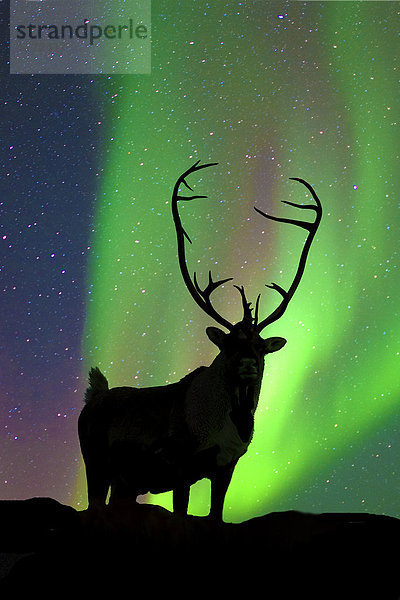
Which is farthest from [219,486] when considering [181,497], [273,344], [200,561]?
[200,561]

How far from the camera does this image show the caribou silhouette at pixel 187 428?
1.98m

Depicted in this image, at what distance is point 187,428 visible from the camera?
203 cm

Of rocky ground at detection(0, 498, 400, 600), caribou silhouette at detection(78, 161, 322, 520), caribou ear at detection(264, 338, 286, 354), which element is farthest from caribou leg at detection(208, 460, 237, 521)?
rocky ground at detection(0, 498, 400, 600)

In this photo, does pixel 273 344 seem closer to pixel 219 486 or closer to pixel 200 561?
pixel 219 486

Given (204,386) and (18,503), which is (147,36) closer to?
(204,386)

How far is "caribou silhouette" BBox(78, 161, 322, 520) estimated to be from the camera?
6.51ft

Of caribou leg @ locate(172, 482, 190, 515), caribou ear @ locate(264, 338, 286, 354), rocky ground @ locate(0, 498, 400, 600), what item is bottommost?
rocky ground @ locate(0, 498, 400, 600)

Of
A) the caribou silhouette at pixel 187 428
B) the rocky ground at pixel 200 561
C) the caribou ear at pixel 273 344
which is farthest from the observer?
the caribou ear at pixel 273 344

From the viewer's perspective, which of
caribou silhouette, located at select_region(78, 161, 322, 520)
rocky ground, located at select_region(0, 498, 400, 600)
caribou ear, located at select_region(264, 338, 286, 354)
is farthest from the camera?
caribou ear, located at select_region(264, 338, 286, 354)

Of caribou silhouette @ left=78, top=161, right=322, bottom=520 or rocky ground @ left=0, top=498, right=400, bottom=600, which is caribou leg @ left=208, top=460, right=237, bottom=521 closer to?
caribou silhouette @ left=78, top=161, right=322, bottom=520

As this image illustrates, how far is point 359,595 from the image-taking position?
4.44 feet

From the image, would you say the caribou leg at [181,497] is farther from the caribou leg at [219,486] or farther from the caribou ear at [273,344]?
the caribou ear at [273,344]

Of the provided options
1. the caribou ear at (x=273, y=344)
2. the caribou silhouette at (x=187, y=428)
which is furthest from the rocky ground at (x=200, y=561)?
the caribou ear at (x=273, y=344)

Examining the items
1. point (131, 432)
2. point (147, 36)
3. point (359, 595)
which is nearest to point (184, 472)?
point (131, 432)
